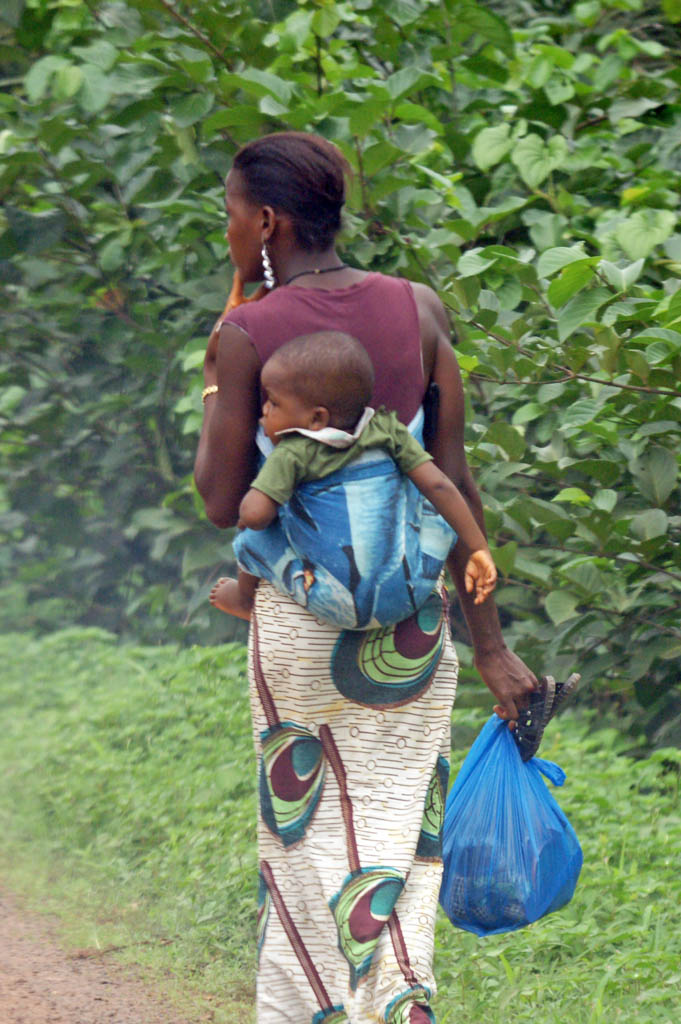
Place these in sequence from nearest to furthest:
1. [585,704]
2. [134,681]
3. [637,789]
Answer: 1. [637,789]
2. [585,704]
3. [134,681]

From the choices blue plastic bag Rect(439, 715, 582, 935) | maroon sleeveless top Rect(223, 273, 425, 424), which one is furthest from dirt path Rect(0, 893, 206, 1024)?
maroon sleeveless top Rect(223, 273, 425, 424)

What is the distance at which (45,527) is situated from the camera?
647cm

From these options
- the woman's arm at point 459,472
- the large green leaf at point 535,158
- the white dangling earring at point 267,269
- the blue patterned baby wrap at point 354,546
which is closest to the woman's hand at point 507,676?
the woman's arm at point 459,472

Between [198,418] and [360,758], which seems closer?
[360,758]

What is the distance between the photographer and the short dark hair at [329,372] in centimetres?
204

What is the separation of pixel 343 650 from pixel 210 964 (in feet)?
4.93

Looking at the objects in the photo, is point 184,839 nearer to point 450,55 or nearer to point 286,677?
point 286,677

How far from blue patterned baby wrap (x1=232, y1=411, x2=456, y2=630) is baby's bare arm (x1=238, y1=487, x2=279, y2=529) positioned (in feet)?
0.23

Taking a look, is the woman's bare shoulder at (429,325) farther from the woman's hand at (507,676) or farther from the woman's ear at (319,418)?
the woman's hand at (507,676)

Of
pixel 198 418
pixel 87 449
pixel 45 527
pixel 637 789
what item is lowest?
pixel 45 527

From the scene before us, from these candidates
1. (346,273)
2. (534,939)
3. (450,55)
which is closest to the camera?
(346,273)

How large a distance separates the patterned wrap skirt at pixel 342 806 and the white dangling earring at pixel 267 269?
1.62ft

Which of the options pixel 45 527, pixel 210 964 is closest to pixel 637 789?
pixel 210 964

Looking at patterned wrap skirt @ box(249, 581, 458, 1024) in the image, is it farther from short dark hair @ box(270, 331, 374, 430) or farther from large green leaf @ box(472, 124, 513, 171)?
large green leaf @ box(472, 124, 513, 171)
